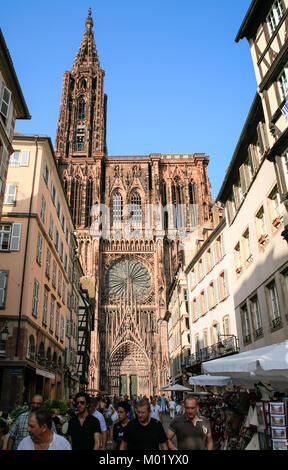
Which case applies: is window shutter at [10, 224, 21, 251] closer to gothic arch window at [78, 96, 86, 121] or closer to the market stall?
the market stall

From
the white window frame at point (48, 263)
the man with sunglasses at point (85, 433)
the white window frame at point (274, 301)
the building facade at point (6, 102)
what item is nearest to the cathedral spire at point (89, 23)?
the white window frame at point (48, 263)

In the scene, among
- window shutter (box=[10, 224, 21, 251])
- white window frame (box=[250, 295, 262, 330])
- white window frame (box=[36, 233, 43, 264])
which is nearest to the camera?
white window frame (box=[250, 295, 262, 330])

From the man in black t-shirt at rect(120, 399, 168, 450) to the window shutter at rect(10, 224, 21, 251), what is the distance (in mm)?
13636

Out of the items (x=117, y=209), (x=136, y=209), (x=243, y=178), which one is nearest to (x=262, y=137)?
(x=243, y=178)

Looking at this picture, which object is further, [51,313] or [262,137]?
[51,313]

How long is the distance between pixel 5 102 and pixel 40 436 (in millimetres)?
12725

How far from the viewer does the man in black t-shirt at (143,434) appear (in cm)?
430

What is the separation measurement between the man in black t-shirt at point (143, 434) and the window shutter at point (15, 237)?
537 inches

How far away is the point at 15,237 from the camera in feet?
56.6

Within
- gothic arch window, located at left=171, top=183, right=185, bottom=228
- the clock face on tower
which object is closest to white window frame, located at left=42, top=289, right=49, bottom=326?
the clock face on tower

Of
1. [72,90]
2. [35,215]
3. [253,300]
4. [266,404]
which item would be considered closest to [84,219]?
[72,90]

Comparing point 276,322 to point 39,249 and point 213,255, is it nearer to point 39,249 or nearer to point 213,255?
point 213,255

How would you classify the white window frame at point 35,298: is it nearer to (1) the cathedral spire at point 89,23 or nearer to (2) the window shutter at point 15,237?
(2) the window shutter at point 15,237

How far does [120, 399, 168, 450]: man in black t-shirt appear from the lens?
430cm
